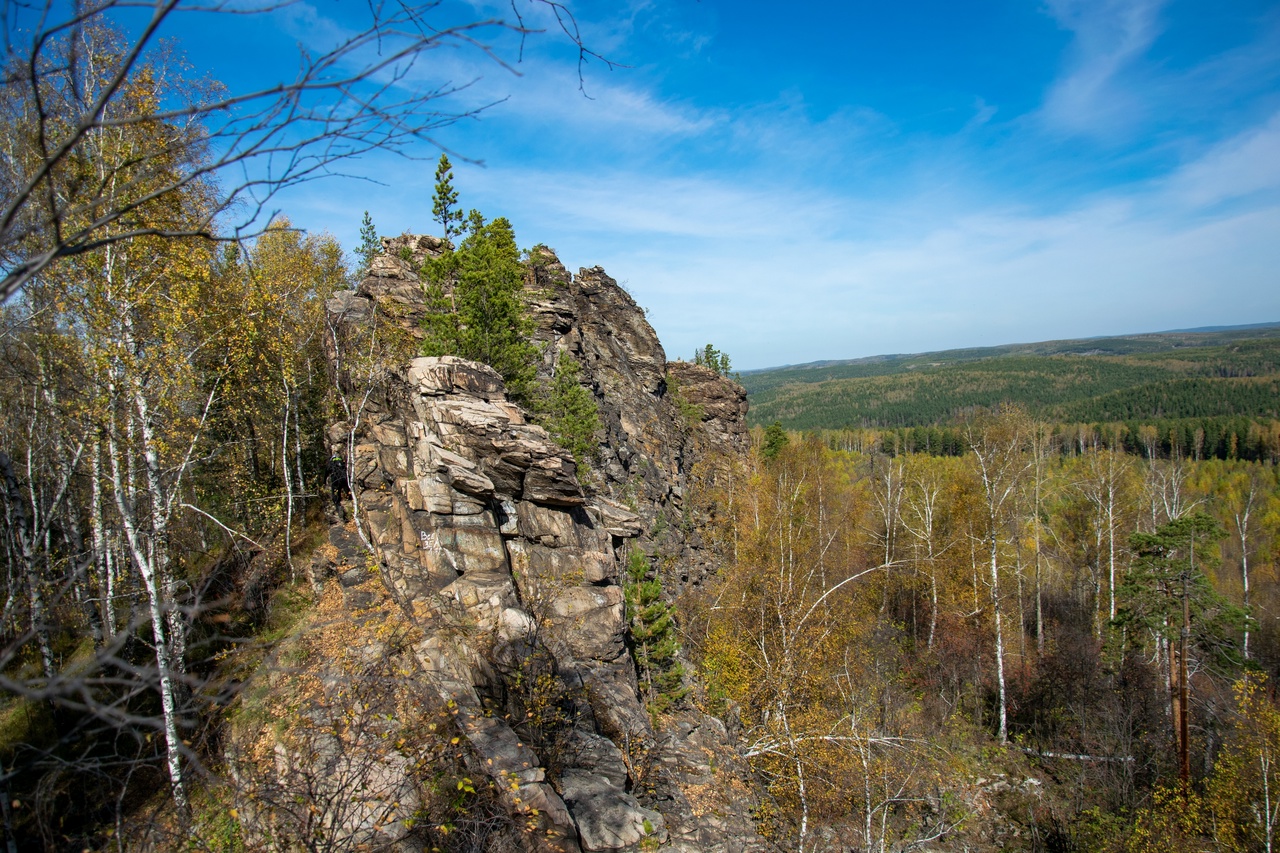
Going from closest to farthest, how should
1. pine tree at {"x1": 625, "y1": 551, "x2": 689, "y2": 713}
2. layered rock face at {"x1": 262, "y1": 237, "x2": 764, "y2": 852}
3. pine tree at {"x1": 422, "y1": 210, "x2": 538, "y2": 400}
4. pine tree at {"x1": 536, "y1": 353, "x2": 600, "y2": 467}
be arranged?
layered rock face at {"x1": 262, "y1": 237, "x2": 764, "y2": 852} < pine tree at {"x1": 625, "y1": 551, "x2": 689, "y2": 713} < pine tree at {"x1": 422, "y1": 210, "x2": 538, "y2": 400} < pine tree at {"x1": 536, "y1": 353, "x2": 600, "y2": 467}

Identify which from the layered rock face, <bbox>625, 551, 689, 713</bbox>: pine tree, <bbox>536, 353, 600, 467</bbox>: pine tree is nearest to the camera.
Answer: the layered rock face

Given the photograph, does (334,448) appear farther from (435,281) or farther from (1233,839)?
(1233,839)

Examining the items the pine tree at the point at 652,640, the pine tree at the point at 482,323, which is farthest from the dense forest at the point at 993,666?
the pine tree at the point at 482,323

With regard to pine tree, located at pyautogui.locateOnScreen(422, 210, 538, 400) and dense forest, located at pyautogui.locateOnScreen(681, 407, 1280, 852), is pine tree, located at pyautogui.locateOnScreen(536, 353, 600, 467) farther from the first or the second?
dense forest, located at pyautogui.locateOnScreen(681, 407, 1280, 852)

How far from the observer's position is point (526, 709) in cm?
1187

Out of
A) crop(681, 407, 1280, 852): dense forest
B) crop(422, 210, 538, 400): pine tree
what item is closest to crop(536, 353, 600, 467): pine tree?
crop(422, 210, 538, 400): pine tree

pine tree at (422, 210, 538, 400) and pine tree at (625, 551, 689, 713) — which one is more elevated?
pine tree at (422, 210, 538, 400)

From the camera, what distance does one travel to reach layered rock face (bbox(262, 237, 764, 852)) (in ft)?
36.4

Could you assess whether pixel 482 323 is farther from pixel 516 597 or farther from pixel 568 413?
pixel 516 597

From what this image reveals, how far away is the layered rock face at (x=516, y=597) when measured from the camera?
1109 centimetres

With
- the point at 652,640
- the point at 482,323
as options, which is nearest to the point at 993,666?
the point at 652,640

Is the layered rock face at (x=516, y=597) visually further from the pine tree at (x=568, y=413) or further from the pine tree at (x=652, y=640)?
the pine tree at (x=568, y=413)

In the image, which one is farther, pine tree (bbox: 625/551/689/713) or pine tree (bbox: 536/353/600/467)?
pine tree (bbox: 536/353/600/467)

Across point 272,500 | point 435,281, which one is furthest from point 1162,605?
point 272,500
